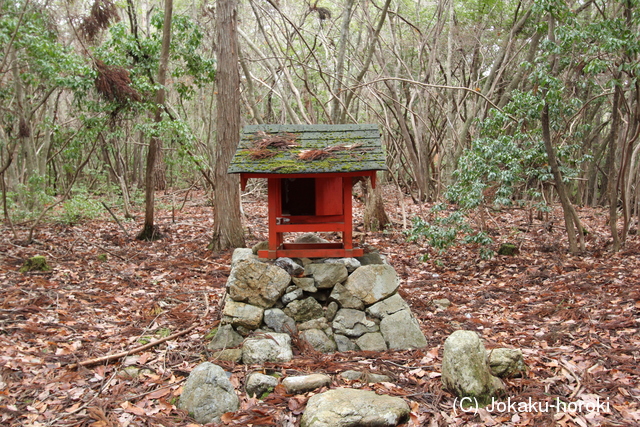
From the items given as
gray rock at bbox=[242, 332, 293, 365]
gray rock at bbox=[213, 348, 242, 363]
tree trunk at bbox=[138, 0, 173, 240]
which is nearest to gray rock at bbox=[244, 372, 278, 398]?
gray rock at bbox=[242, 332, 293, 365]

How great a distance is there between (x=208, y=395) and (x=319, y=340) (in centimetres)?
151

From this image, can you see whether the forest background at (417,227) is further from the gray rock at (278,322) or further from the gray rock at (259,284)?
the gray rock at (259,284)

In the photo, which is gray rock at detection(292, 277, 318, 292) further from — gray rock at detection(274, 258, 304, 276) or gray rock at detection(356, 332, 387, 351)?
gray rock at detection(356, 332, 387, 351)

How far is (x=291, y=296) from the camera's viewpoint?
5.29m

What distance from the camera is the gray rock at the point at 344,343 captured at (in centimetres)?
514

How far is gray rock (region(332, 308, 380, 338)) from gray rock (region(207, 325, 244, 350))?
1051mm

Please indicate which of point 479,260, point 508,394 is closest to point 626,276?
point 479,260

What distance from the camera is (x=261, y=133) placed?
5570 millimetres

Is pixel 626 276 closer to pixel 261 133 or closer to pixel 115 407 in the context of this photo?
pixel 261 133

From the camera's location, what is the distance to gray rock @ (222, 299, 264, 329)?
16.8ft

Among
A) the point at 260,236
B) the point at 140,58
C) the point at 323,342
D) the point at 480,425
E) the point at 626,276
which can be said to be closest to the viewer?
the point at 480,425

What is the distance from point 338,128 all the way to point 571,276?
167 inches

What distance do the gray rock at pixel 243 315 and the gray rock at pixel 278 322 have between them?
78 millimetres

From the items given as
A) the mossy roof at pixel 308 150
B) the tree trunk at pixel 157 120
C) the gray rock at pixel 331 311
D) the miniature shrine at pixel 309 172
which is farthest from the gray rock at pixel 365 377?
the tree trunk at pixel 157 120
